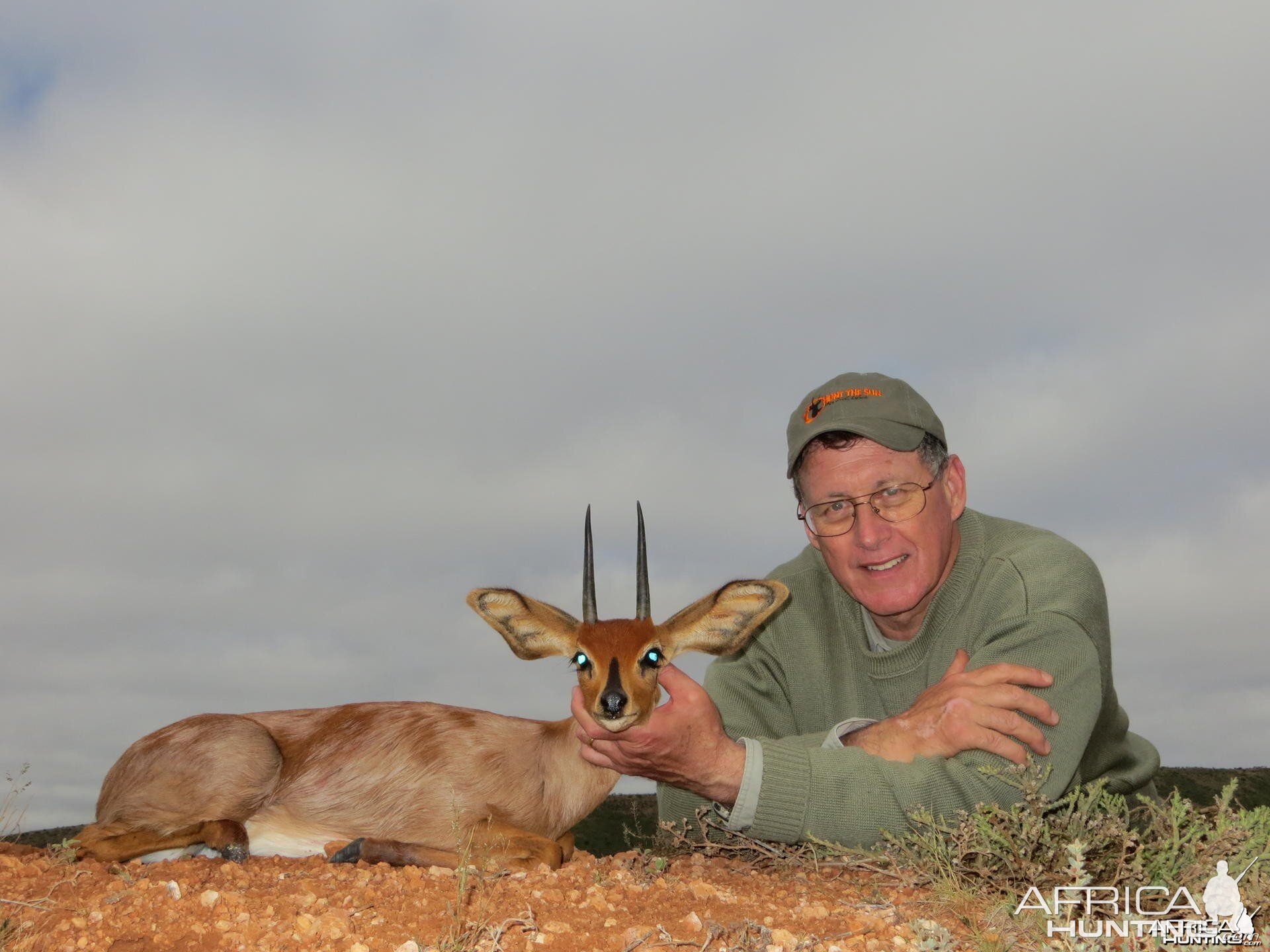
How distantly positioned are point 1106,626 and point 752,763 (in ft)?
8.39

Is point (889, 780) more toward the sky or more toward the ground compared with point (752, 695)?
more toward the ground

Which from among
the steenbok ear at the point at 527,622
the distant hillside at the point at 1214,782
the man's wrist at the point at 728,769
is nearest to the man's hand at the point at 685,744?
the man's wrist at the point at 728,769

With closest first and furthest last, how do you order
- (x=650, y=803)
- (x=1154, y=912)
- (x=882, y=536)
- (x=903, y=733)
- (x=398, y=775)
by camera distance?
1. (x=1154, y=912)
2. (x=903, y=733)
3. (x=882, y=536)
4. (x=398, y=775)
5. (x=650, y=803)

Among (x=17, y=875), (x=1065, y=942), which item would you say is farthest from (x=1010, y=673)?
(x=17, y=875)

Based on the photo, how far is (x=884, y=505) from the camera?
733cm

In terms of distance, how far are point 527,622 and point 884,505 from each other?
256 cm

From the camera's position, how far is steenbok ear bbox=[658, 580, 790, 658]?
7.26 metres

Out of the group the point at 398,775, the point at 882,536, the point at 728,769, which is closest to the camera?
the point at 728,769

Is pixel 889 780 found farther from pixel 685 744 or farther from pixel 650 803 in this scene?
pixel 650 803

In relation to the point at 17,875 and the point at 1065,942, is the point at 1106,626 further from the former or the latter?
the point at 17,875

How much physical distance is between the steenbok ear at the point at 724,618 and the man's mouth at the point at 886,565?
1.95 feet

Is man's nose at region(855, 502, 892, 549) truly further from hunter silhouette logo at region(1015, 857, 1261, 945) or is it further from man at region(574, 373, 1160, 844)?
hunter silhouette logo at region(1015, 857, 1261, 945)

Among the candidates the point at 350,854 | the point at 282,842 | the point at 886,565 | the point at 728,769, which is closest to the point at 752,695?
the point at 886,565

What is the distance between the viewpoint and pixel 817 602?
8.23 metres
